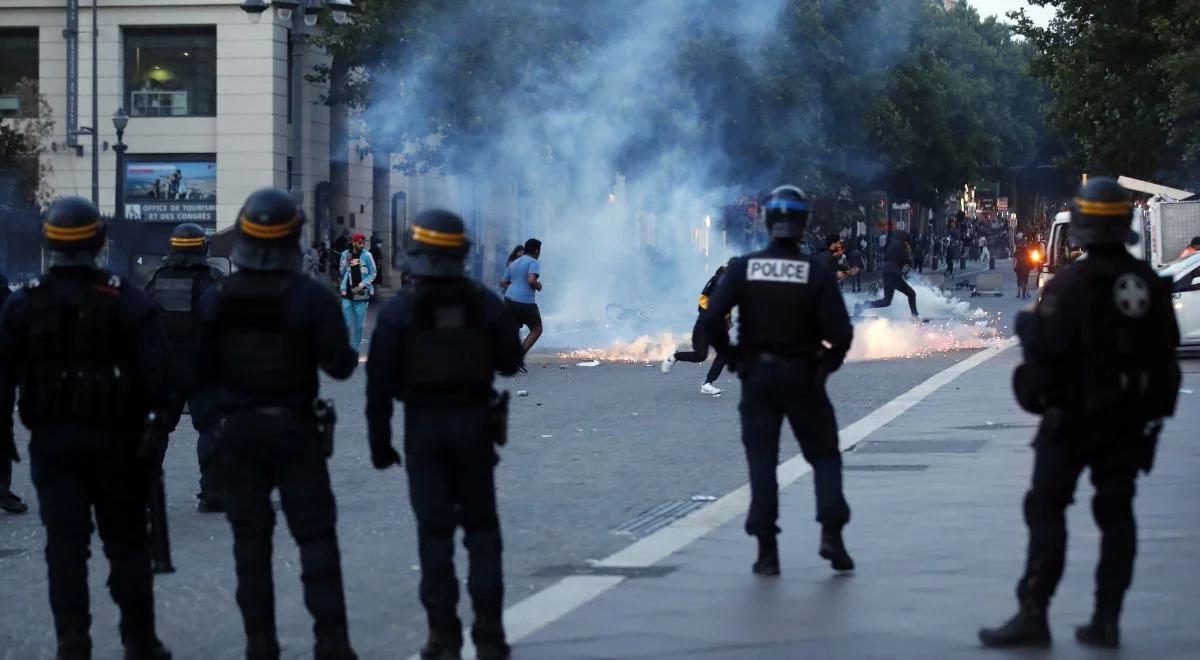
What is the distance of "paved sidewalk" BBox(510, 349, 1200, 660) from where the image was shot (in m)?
7.21

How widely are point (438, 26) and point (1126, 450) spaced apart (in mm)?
37451

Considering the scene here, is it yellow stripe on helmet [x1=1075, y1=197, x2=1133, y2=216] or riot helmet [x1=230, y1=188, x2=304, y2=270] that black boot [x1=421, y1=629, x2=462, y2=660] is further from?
yellow stripe on helmet [x1=1075, y1=197, x2=1133, y2=216]

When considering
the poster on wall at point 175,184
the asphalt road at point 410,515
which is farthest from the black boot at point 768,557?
the poster on wall at point 175,184

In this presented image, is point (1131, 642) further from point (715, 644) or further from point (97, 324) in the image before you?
point (97, 324)

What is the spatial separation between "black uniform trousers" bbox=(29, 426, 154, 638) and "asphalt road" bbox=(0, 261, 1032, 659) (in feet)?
1.72

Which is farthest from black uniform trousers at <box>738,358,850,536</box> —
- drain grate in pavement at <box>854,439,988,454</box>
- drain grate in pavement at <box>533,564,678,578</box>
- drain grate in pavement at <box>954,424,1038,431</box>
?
drain grate in pavement at <box>954,424,1038,431</box>

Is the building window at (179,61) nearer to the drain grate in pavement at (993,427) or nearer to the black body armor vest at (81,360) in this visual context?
the drain grate in pavement at (993,427)

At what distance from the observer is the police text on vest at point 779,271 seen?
866 centimetres

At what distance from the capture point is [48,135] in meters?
44.8

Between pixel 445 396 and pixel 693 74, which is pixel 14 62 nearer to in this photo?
pixel 693 74

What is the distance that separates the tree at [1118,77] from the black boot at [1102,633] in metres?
36.2

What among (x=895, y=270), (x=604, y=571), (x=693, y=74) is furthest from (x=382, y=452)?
(x=693, y=74)

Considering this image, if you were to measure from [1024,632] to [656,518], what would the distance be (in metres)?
4.11

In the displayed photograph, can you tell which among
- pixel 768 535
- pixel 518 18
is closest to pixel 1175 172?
pixel 518 18
